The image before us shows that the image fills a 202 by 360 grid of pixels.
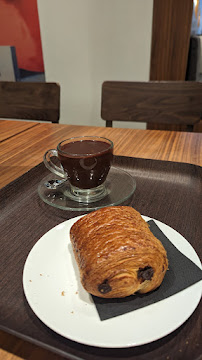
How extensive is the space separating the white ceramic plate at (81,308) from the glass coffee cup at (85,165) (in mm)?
184

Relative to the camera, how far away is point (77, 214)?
1.58ft

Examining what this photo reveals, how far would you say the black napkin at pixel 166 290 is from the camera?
29 cm

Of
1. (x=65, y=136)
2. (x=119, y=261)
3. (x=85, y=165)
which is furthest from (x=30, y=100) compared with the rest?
(x=119, y=261)

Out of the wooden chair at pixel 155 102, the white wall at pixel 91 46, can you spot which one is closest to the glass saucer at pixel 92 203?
the wooden chair at pixel 155 102

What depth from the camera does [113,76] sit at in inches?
87.0

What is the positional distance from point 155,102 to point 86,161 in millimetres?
711

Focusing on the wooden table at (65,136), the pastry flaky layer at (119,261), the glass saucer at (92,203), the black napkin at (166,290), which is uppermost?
the pastry flaky layer at (119,261)

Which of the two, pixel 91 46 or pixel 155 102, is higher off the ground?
pixel 91 46

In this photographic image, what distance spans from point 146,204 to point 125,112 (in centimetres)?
73

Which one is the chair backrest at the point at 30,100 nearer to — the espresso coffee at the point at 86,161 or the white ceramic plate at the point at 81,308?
the espresso coffee at the point at 86,161

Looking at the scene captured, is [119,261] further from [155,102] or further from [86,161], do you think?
[155,102]

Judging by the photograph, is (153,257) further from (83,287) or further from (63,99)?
(63,99)

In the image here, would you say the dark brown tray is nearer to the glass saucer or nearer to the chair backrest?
the glass saucer

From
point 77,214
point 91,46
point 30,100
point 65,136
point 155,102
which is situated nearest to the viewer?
point 77,214
